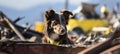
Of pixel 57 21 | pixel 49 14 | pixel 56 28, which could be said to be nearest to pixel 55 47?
pixel 49 14

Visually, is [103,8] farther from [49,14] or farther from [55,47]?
[55,47]

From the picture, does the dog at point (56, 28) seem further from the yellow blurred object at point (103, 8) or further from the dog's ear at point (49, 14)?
the yellow blurred object at point (103, 8)

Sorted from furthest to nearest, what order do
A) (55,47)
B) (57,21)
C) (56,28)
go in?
(57,21)
(56,28)
(55,47)

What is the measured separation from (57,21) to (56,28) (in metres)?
0.18

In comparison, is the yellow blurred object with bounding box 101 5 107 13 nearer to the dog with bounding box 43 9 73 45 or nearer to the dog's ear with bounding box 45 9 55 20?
the dog with bounding box 43 9 73 45

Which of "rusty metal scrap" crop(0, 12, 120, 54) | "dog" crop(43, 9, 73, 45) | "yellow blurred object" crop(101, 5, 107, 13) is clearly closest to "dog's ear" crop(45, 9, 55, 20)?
"dog" crop(43, 9, 73, 45)

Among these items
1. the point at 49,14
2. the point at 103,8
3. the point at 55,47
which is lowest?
the point at 103,8

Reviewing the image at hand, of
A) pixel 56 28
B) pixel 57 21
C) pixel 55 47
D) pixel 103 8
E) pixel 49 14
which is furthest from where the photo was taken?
pixel 103 8

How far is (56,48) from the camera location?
6562 millimetres

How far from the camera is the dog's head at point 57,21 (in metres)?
7.59

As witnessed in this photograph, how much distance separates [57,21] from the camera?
7.81 m

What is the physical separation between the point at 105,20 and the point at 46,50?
34.4 meters

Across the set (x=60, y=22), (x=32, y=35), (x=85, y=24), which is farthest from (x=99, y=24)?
(x=60, y=22)

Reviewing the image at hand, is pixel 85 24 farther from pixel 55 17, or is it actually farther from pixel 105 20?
pixel 55 17
